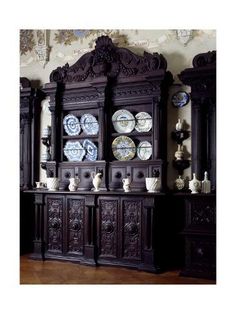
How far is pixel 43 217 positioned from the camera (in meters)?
4.97

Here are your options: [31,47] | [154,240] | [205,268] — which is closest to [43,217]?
[154,240]

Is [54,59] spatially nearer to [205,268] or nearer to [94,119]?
[94,119]

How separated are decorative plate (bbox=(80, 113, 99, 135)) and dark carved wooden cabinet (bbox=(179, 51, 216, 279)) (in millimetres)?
1309

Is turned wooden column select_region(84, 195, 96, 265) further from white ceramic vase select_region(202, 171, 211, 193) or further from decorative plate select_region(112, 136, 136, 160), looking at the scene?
white ceramic vase select_region(202, 171, 211, 193)

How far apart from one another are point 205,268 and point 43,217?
2174mm

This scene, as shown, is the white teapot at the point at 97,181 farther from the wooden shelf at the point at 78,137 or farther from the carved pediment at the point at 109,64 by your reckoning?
the carved pediment at the point at 109,64

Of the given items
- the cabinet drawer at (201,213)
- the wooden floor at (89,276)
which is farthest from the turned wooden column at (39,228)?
the cabinet drawer at (201,213)

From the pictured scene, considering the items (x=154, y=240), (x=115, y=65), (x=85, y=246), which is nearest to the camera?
(x=154, y=240)

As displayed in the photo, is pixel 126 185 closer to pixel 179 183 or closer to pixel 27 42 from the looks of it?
pixel 179 183

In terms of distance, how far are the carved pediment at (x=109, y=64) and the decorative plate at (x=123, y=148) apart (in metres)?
0.83

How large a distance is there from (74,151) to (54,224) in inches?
41.2

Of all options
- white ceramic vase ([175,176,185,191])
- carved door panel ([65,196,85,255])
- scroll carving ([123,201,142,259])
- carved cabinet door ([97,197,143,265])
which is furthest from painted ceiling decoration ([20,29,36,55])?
white ceramic vase ([175,176,185,191])

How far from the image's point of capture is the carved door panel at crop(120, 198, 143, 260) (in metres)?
4.36

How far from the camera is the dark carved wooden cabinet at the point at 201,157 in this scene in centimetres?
402
